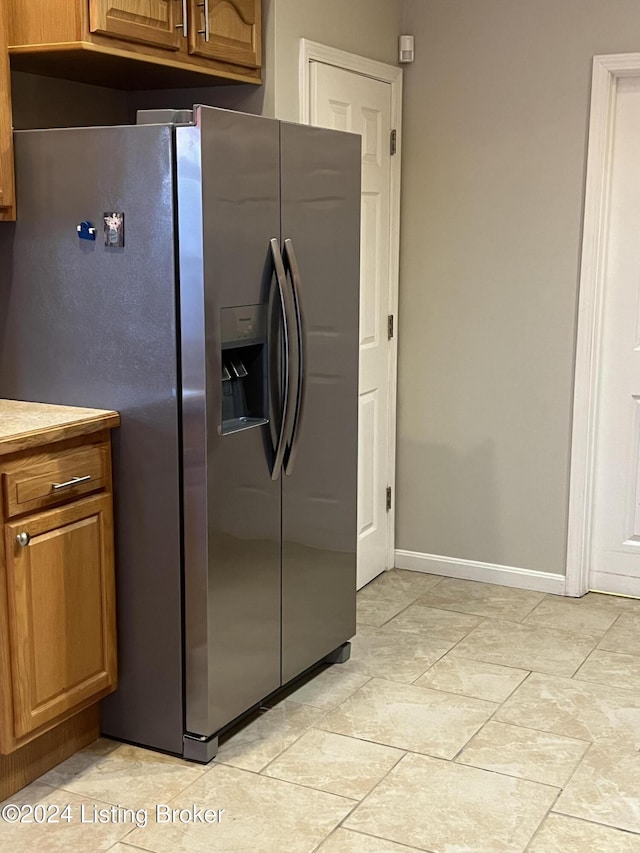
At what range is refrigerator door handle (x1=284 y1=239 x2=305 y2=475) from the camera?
290 centimetres

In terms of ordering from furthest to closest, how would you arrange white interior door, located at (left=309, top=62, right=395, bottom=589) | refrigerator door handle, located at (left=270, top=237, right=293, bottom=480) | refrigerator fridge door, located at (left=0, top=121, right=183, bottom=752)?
1. white interior door, located at (left=309, top=62, right=395, bottom=589)
2. refrigerator door handle, located at (left=270, top=237, right=293, bottom=480)
3. refrigerator fridge door, located at (left=0, top=121, right=183, bottom=752)

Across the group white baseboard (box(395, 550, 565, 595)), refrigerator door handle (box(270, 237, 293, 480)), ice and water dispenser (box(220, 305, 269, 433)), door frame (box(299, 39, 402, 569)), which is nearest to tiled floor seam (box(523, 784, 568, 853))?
refrigerator door handle (box(270, 237, 293, 480))

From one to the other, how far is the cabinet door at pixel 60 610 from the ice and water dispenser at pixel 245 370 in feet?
1.38

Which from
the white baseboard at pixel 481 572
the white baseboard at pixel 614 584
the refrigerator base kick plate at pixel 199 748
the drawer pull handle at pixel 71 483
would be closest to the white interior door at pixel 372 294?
the white baseboard at pixel 481 572

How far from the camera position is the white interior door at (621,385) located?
12.8 feet

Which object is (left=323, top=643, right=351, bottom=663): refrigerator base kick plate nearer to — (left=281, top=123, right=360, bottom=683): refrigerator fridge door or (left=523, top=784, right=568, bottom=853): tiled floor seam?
(left=281, top=123, right=360, bottom=683): refrigerator fridge door

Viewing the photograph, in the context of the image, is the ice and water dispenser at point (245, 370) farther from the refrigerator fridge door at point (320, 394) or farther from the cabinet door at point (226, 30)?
the cabinet door at point (226, 30)

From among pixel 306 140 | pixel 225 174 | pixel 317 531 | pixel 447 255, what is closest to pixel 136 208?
pixel 225 174

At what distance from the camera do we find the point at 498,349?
414 centimetres

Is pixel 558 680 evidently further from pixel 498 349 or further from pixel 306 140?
pixel 306 140

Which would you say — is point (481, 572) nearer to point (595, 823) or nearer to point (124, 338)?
point (595, 823)

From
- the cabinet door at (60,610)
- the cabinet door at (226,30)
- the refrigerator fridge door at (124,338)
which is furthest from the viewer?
the cabinet door at (226,30)

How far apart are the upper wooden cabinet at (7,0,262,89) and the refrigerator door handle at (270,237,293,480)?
68 cm

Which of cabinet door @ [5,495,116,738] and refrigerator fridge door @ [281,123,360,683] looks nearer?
cabinet door @ [5,495,116,738]
